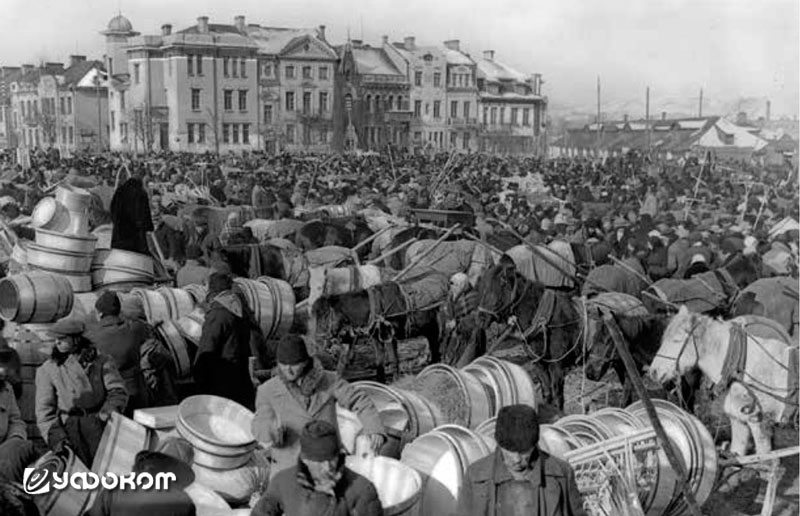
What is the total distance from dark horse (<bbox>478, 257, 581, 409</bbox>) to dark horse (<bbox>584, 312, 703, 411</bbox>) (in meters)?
0.17

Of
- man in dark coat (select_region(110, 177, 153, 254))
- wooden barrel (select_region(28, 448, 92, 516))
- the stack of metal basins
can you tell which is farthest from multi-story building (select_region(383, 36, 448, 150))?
wooden barrel (select_region(28, 448, 92, 516))

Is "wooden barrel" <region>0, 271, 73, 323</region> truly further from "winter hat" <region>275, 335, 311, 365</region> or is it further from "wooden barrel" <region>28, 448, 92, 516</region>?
"winter hat" <region>275, 335, 311, 365</region>

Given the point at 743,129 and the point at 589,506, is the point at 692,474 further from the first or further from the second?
the point at 743,129

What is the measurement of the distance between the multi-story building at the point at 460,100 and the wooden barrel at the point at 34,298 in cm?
373

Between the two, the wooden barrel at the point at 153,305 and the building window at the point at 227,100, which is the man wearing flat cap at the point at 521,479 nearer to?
the wooden barrel at the point at 153,305

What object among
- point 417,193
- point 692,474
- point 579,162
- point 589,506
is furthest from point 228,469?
point 579,162

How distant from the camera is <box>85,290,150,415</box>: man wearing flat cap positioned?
6.57 metres

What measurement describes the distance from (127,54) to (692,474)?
24.4 ft

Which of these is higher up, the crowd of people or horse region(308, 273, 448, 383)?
the crowd of people

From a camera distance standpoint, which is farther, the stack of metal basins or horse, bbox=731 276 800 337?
horse, bbox=731 276 800 337

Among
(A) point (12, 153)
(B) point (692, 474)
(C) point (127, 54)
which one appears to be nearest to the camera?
(B) point (692, 474)

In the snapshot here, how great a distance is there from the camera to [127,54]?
34.8ft

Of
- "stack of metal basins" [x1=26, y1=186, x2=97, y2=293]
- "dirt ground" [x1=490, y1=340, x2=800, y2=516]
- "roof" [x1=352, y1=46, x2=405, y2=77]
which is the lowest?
"dirt ground" [x1=490, y1=340, x2=800, y2=516]

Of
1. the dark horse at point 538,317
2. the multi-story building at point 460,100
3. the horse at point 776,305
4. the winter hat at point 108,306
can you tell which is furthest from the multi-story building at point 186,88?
the horse at point 776,305
